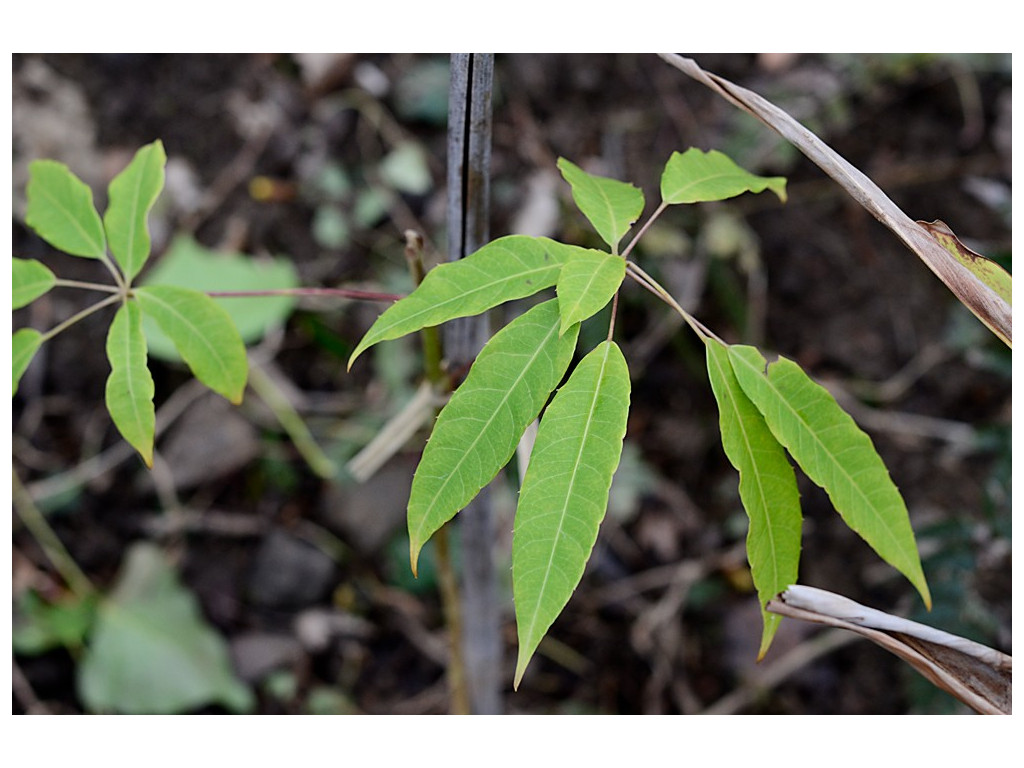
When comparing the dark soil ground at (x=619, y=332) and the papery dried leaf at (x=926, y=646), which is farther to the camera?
the dark soil ground at (x=619, y=332)

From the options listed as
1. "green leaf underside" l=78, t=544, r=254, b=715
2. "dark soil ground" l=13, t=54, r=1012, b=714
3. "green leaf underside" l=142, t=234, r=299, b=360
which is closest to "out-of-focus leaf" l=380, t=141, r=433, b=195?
"dark soil ground" l=13, t=54, r=1012, b=714

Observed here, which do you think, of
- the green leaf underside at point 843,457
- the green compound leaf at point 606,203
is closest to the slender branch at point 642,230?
the green compound leaf at point 606,203

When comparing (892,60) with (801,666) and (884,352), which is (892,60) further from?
(801,666)

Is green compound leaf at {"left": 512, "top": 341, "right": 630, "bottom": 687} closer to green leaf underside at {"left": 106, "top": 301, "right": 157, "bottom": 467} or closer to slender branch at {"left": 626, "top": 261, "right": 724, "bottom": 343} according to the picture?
slender branch at {"left": 626, "top": 261, "right": 724, "bottom": 343}

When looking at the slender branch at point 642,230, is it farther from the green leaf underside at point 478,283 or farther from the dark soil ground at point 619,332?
the dark soil ground at point 619,332

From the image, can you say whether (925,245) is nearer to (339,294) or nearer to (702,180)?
(702,180)

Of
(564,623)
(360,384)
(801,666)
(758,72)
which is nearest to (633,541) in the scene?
(564,623)
